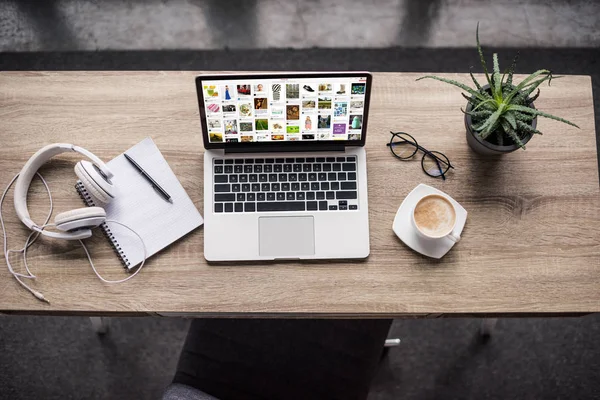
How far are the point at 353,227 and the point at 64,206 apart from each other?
64 centimetres

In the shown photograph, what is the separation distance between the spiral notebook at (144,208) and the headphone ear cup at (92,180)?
0.17 ft

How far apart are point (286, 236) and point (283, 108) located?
28cm

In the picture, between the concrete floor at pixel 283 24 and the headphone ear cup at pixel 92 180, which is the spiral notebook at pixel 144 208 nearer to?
the headphone ear cup at pixel 92 180

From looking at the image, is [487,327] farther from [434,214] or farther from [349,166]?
[349,166]

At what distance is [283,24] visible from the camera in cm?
225

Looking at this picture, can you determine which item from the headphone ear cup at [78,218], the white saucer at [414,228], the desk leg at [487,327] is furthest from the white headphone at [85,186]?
the desk leg at [487,327]

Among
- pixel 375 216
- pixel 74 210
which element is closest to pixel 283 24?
pixel 375 216

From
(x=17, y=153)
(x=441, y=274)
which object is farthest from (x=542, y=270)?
(x=17, y=153)

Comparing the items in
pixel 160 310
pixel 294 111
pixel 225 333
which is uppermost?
pixel 294 111

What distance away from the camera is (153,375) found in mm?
1958

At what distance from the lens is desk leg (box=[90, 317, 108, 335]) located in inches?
75.0

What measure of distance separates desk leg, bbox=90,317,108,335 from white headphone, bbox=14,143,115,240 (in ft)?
2.31

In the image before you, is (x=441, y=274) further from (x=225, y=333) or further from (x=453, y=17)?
(x=453, y=17)

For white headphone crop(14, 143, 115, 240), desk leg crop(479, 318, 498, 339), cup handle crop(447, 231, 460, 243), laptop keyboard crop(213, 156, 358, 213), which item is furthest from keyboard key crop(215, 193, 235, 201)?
desk leg crop(479, 318, 498, 339)
